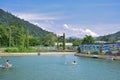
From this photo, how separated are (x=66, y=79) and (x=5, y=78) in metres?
6.28

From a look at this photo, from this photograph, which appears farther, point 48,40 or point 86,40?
point 48,40

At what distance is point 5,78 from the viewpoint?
112 ft

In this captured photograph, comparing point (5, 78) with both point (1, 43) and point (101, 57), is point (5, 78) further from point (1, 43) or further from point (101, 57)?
point (1, 43)

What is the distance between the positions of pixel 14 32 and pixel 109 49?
5311 cm

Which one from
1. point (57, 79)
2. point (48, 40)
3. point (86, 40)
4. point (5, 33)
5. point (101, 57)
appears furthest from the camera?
point (48, 40)

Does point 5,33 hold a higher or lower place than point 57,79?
higher

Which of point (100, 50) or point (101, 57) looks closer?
point (101, 57)

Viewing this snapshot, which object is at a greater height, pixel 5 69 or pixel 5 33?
pixel 5 33

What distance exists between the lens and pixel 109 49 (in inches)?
3270

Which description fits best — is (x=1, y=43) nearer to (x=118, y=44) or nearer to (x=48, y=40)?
(x=48, y=40)

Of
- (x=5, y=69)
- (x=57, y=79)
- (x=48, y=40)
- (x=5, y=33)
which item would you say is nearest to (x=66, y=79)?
(x=57, y=79)

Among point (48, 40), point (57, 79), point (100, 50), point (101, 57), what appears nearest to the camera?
point (57, 79)

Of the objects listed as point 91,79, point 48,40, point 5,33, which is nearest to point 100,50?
point 5,33

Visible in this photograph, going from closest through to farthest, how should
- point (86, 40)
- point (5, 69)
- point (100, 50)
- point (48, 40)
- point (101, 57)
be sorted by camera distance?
point (5, 69)
point (101, 57)
point (100, 50)
point (86, 40)
point (48, 40)
